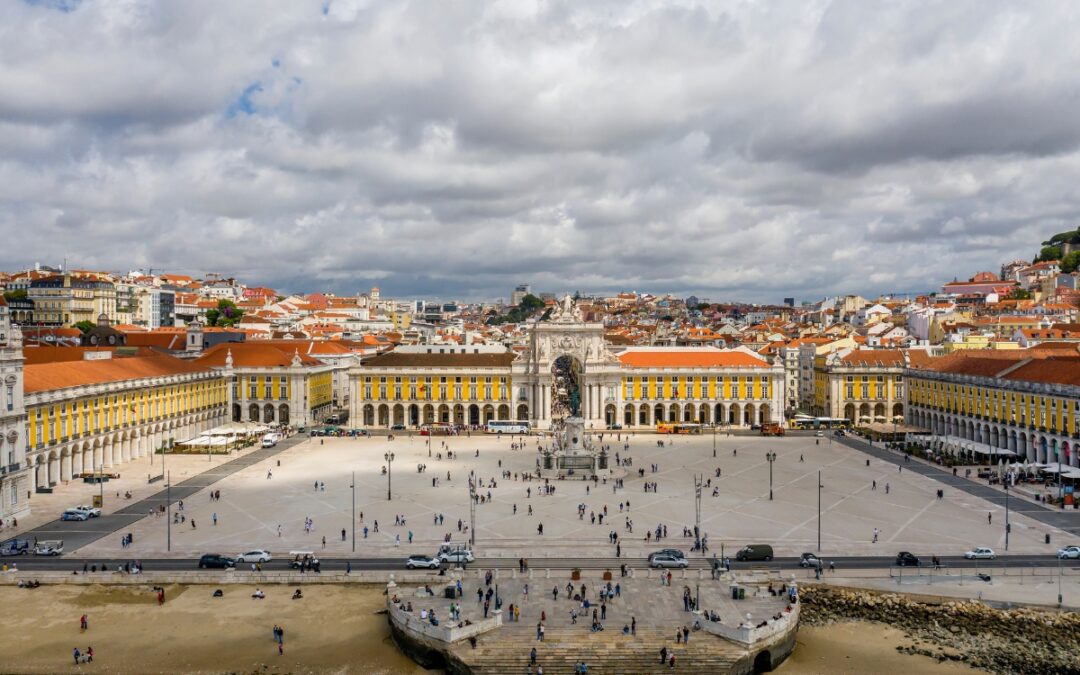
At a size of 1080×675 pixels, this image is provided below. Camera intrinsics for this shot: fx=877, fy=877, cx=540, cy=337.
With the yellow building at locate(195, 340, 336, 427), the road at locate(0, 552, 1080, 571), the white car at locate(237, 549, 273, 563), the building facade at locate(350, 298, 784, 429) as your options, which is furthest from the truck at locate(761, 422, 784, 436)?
the white car at locate(237, 549, 273, 563)

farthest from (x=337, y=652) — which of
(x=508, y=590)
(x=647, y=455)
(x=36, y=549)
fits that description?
(x=647, y=455)

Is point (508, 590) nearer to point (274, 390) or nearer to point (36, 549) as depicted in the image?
point (36, 549)

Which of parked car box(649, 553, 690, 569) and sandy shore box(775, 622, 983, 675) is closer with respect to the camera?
sandy shore box(775, 622, 983, 675)

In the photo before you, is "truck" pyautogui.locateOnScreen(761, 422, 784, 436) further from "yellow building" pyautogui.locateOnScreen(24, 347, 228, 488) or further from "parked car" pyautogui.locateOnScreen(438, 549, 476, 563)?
"yellow building" pyautogui.locateOnScreen(24, 347, 228, 488)

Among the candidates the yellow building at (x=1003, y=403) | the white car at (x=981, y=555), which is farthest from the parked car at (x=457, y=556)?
the yellow building at (x=1003, y=403)

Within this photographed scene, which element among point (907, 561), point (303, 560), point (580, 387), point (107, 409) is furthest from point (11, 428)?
point (580, 387)

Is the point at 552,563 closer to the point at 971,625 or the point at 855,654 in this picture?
the point at 855,654
